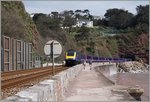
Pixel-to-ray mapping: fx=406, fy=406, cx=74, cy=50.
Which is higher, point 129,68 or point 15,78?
point 15,78

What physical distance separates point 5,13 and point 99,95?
1951 inches

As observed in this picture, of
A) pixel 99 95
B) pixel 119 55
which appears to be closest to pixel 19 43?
pixel 99 95

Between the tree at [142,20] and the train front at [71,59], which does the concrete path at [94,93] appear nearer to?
the train front at [71,59]

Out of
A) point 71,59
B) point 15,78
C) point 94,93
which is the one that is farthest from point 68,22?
point 94,93

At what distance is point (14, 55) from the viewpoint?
39.1 metres

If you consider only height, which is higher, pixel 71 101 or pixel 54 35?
pixel 54 35

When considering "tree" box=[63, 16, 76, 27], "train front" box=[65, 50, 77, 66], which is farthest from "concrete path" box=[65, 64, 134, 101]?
"tree" box=[63, 16, 76, 27]

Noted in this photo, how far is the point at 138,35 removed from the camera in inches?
6403

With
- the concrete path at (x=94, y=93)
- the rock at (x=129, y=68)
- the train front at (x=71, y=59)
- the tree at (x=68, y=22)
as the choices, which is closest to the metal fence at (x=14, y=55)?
the concrete path at (x=94, y=93)

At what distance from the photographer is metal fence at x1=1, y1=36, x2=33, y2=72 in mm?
35562

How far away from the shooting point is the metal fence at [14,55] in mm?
35562

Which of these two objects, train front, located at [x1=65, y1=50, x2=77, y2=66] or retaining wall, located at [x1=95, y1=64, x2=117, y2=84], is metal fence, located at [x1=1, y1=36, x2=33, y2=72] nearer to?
train front, located at [x1=65, y1=50, x2=77, y2=66]

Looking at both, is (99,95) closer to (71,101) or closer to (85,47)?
(71,101)

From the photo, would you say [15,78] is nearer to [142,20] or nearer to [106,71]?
[106,71]
